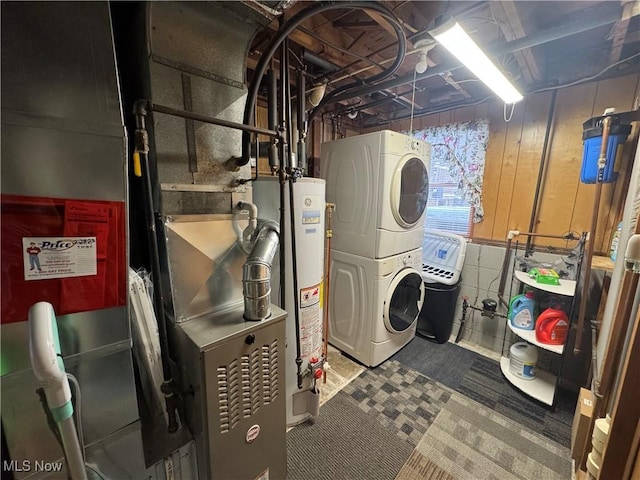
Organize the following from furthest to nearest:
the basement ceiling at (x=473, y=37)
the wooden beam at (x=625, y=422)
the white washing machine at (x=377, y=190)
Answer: the white washing machine at (x=377, y=190)
the basement ceiling at (x=473, y=37)
the wooden beam at (x=625, y=422)

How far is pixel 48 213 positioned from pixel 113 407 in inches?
26.0

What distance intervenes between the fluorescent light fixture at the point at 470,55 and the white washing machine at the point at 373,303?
4.59 ft

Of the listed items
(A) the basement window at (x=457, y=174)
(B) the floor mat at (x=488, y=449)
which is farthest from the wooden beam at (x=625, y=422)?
(A) the basement window at (x=457, y=174)

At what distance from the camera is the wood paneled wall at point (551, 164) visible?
1.90 meters

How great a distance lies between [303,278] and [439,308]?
1774 mm

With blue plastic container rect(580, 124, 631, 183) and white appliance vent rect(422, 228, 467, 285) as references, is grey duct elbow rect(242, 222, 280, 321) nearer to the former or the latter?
white appliance vent rect(422, 228, 467, 285)

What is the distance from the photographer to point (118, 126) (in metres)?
0.77

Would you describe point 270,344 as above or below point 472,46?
below

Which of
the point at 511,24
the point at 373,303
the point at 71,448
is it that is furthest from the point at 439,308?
the point at 71,448

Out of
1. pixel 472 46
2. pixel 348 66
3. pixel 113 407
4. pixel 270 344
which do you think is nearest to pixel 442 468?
pixel 270 344

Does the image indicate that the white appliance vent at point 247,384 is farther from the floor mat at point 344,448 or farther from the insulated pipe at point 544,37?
the insulated pipe at point 544,37

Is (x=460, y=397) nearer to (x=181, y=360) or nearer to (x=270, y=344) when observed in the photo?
(x=270, y=344)

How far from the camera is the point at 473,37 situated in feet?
4.32

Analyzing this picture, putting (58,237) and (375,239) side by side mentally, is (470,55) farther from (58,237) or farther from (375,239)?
(58,237)
